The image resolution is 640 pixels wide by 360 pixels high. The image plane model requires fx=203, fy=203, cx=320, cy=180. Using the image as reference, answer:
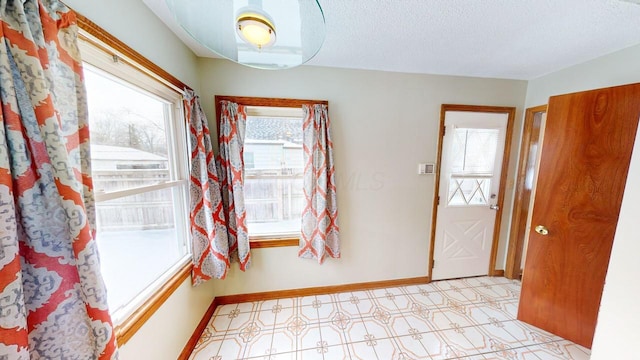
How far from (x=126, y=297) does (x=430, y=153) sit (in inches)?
99.6

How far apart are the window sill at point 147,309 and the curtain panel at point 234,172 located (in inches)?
17.6

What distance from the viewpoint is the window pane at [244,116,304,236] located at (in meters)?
1.89

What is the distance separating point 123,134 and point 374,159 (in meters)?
→ 1.83

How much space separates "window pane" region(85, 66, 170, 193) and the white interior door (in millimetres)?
2445

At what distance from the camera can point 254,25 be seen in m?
0.65

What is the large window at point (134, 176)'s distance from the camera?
935mm

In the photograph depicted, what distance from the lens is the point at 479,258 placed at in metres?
2.33

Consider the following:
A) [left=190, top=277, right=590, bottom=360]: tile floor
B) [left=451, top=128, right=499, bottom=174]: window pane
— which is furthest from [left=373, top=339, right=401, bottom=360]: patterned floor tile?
[left=451, top=128, right=499, bottom=174]: window pane

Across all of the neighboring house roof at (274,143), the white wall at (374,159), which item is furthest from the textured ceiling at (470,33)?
the neighboring house roof at (274,143)

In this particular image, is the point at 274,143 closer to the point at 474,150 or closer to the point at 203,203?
the point at 203,203

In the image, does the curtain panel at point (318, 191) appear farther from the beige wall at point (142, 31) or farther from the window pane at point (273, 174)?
the beige wall at point (142, 31)

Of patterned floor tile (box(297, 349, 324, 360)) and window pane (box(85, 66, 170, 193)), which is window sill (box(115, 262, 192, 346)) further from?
patterned floor tile (box(297, 349, 324, 360))

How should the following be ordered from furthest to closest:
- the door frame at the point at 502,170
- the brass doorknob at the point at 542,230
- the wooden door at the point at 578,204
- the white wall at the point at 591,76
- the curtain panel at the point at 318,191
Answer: the door frame at the point at 502,170, the curtain panel at the point at 318,191, the brass doorknob at the point at 542,230, the white wall at the point at 591,76, the wooden door at the point at 578,204

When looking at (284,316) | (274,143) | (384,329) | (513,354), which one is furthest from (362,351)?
(274,143)
